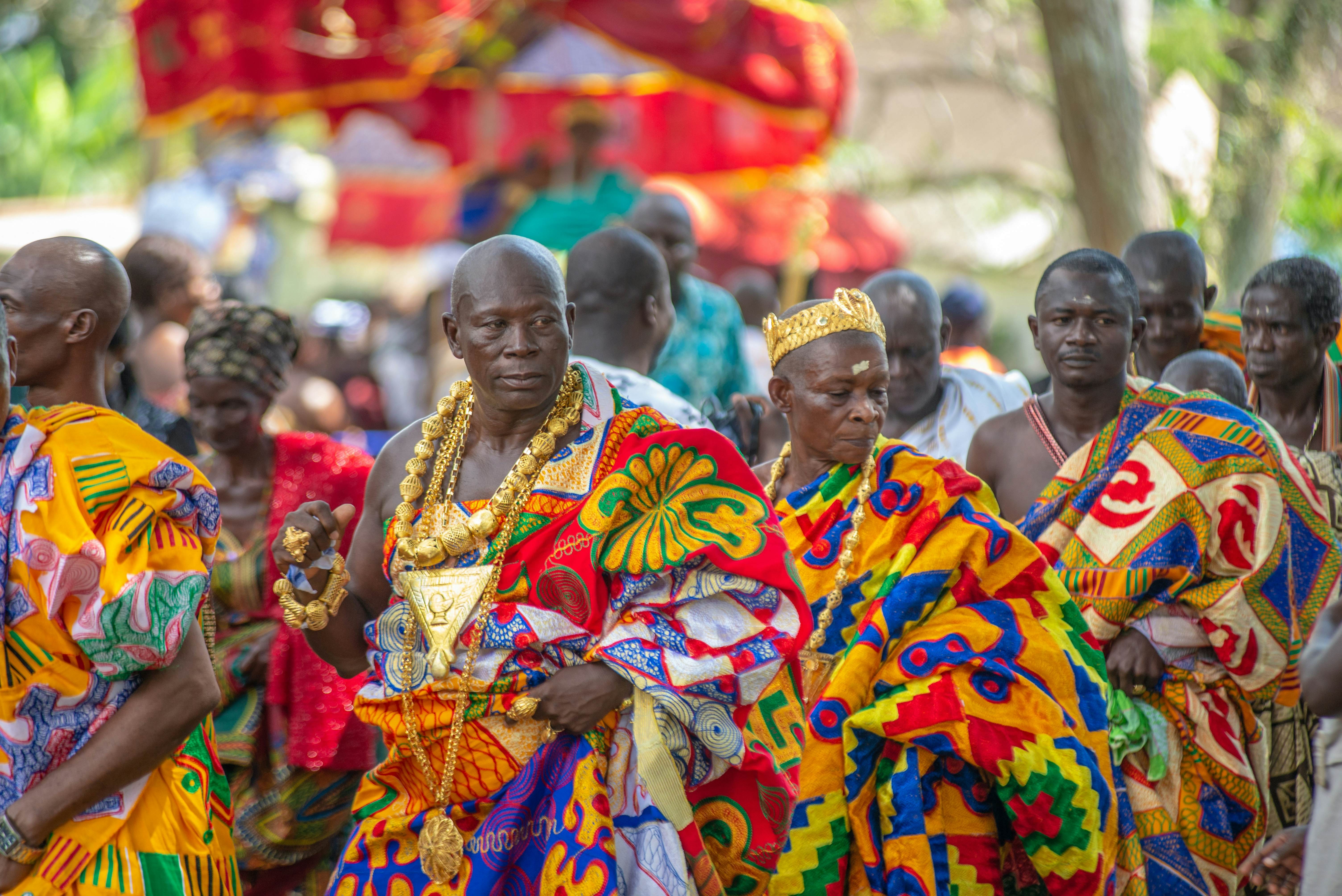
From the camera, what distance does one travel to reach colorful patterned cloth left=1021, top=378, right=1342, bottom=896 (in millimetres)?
4438

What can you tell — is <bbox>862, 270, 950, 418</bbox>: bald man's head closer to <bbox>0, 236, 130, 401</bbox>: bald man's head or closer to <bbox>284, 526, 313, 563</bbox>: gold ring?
<bbox>284, 526, 313, 563</bbox>: gold ring

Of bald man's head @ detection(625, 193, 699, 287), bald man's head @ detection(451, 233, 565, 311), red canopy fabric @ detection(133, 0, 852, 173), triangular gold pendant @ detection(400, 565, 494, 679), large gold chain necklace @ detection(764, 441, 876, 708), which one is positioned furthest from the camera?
red canopy fabric @ detection(133, 0, 852, 173)

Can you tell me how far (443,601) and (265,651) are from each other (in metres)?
1.42

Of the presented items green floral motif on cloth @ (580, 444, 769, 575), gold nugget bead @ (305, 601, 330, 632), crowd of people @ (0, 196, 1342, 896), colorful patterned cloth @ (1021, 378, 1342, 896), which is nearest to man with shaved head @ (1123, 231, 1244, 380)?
crowd of people @ (0, 196, 1342, 896)

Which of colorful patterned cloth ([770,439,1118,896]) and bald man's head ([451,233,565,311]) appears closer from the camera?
bald man's head ([451,233,565,311])

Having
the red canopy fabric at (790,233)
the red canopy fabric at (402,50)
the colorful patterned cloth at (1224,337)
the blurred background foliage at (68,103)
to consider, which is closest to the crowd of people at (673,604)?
the colorful patterned cloth at (1224,337)

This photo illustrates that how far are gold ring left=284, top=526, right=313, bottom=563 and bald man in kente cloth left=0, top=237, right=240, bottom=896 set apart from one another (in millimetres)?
190

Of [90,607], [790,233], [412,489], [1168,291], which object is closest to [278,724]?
[412,489]

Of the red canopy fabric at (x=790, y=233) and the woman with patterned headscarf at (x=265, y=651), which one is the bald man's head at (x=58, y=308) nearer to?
the woman with patterned headscarf at (x=265, y=651)

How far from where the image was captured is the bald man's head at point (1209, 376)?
543cm

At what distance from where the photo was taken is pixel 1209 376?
17.9 ft

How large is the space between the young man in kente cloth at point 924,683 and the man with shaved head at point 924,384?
4.63ft

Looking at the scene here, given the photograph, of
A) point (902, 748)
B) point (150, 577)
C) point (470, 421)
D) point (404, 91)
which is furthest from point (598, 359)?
point (404, 91)

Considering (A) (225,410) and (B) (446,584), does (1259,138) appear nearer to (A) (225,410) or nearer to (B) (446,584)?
(A) (225,410)
